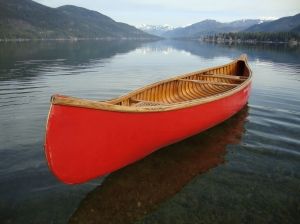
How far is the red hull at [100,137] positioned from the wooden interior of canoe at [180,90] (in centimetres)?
120

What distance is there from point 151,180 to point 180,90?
6563 mm

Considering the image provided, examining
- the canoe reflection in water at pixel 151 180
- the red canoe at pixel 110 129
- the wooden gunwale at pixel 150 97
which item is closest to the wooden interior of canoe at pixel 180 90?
the wooden gunwale at pixel 150 97

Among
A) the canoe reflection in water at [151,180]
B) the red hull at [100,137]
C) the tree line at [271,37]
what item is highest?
the tree line at [271,37]

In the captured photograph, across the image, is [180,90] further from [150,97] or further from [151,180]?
[151,180]

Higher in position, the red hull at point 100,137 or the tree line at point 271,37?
the tree line at point 271,37

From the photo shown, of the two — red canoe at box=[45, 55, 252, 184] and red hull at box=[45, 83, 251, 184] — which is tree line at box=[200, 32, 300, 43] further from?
red hull at box=[45, 83, 251, 184]

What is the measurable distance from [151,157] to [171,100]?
408 centimetres

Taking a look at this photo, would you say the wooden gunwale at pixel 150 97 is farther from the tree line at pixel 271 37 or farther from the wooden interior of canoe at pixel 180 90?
the tree line at pixel 271 37

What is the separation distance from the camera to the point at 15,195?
23.0 ft

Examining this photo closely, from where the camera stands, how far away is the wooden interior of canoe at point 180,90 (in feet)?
33.0

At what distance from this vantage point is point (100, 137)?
671 centimetres

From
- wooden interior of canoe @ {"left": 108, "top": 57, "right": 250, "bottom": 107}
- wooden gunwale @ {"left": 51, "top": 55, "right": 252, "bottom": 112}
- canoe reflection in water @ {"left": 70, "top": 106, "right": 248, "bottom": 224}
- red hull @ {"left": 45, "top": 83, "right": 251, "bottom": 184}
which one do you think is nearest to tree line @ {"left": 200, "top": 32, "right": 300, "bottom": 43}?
wooden interior of canoe @ {"left": 108, "top": 57, "right": 250, "bottom": 107}

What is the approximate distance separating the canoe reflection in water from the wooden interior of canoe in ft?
6.12

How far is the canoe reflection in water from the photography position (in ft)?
21.6
